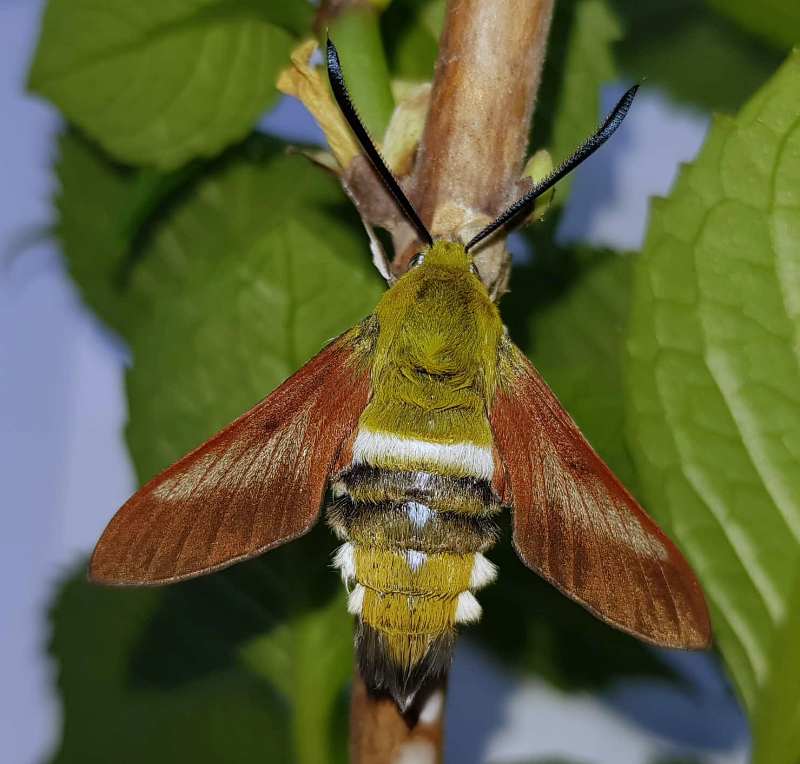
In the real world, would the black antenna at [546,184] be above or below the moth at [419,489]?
above

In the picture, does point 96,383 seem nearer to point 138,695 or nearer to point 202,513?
point 138,695

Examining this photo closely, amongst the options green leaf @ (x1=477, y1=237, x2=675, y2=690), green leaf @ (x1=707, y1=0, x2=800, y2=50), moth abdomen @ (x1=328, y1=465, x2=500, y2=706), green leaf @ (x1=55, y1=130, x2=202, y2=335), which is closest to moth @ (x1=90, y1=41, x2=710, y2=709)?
moth abdomen @ (x1=328, y1=465, x2=500, y2=706)

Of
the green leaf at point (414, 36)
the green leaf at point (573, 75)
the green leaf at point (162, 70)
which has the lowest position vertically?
the green leaf at point (573, 75)

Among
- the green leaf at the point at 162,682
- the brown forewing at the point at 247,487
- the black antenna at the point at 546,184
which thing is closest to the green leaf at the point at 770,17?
the black antenna at the point at 546,184

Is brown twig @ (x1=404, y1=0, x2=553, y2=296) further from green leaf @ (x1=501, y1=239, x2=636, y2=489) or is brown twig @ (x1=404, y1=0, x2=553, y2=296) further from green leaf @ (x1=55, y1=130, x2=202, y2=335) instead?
green leaf @ (x1=55, y1=130, x2=202, y2=335)

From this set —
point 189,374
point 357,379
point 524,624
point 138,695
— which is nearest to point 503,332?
point 357,379

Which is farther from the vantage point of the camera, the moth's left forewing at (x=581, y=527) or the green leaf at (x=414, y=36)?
the green leaf at (x=414, y=36)

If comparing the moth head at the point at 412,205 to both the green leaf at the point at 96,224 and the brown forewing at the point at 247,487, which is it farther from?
the green leaf at the point at 96,224
